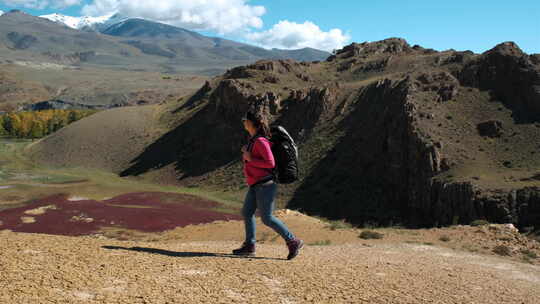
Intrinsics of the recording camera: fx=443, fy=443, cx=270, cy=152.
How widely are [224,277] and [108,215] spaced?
1096 inches

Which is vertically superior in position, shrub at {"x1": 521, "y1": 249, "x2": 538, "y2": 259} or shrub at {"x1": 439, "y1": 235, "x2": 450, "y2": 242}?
shrub at {"x1": 439, "y1": 235, "x2": 450, "y2": 242}

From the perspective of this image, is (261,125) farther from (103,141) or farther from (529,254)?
(103,141)

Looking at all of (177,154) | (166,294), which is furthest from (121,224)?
(177,154)

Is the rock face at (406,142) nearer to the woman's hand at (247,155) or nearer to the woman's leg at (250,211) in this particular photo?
the woman's leg at (250,211)

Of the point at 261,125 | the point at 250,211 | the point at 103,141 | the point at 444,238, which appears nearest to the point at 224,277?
the point at 250,211

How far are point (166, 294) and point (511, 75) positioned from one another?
158 feet

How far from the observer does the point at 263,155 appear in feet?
26.9

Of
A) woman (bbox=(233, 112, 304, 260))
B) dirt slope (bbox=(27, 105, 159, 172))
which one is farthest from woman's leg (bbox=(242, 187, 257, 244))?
dirt slope (bbox=(27, 105, 159, 172))

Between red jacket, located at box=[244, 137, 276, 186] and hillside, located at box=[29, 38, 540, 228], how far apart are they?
2444 centimetres

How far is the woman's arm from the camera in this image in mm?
8180

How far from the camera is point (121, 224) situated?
2966cm

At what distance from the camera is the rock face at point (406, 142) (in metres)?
33.1

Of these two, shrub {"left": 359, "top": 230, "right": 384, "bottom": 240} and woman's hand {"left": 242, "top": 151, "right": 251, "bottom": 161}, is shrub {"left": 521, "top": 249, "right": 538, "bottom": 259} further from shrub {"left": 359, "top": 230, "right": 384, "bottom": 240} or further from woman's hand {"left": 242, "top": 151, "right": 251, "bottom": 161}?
woman's hand {"left": 242, "top": 151, "right": 251, "bottom": 161}

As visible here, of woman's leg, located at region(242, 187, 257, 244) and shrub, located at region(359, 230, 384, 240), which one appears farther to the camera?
shrub, located at region(359, 230, 384, 240)
